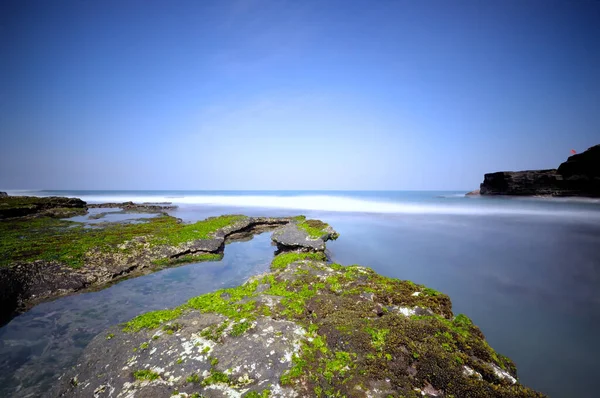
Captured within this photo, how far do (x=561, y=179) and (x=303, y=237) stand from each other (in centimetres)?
8319

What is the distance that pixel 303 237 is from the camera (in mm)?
14766

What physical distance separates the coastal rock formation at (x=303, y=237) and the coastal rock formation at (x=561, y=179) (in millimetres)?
76066

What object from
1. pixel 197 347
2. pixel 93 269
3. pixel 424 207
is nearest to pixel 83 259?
pixel 93 269

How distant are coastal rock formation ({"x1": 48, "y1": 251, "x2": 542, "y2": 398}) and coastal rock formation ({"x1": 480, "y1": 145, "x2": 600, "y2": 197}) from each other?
81.1 metres

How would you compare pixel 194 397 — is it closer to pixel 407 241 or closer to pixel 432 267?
pixel 432 267

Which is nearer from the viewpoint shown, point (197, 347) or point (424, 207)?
point (197, 347)

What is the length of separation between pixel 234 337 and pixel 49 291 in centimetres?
843

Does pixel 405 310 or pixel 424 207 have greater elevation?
pixel 405 310

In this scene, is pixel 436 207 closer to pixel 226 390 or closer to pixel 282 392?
pixel 282 392

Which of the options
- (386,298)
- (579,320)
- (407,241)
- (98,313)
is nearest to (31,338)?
(98,313)

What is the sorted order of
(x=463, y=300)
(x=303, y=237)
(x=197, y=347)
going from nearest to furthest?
(x=197, y=347) < (x=463, y=300) < (x=303, y=237)

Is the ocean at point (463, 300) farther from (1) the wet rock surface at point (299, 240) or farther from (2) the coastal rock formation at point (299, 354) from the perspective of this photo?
(2) the coastal rock formation at point (299, 354)

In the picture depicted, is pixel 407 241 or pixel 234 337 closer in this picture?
pixel 234 337

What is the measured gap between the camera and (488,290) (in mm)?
9383
